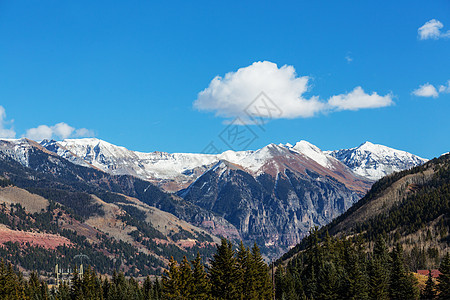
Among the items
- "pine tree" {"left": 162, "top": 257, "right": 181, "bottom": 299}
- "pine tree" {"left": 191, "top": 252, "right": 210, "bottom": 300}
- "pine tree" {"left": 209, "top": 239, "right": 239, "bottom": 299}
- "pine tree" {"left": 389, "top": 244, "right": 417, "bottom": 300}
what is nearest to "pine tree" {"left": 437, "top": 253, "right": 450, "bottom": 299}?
"pine tree" {"left": 389, "top": 244, "right": 417, "bottom": 300}

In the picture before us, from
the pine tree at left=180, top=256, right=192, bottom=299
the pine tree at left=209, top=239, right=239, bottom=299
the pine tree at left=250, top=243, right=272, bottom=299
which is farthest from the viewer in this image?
the pine tree at left=250, top=243, right=272, bottom=299

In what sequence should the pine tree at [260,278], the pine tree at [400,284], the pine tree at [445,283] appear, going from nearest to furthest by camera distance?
the pine tree at [260,278] < the pine tree at [445,283] < the pine tree at [400,284]

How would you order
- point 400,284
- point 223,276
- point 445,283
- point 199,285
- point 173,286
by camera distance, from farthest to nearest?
point 400,284
point 445,283
point 223,276
point 199,285
point 173,286

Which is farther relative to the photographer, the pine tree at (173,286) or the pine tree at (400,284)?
the pine tree at (400,284)

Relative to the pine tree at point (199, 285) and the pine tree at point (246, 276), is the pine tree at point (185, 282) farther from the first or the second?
the pine tree at point (246, 276)

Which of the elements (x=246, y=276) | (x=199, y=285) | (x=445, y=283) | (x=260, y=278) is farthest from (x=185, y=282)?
(x=445, y=283)

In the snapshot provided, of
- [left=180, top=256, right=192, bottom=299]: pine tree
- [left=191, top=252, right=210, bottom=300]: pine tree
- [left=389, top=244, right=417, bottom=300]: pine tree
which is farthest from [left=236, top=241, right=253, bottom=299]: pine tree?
[left=389, top=244, right=417, bottom=300]: pine tree

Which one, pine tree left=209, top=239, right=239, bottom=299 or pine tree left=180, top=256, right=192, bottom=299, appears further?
pine tree left=209, top=239, right=239, bottom=299

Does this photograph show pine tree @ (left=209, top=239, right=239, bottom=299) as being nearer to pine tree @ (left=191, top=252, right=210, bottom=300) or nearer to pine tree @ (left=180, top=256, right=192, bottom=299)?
pine tree @ (left=191, top=252, right=210, bottom=300)

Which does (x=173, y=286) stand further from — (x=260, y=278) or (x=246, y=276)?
(x=260, y=278)

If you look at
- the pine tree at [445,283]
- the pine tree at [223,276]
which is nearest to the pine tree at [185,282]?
the pine tree at [223,276]

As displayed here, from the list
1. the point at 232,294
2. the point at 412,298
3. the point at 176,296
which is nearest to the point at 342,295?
the point at 412,298

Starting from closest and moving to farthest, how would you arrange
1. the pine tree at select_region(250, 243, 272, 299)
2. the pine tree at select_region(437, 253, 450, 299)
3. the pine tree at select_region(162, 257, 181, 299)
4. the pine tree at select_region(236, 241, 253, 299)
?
the pine tree at select_region(162, 257, 181, 299) < the pine tree at select_region(236, 241, 253, 299) < the pine tree at select_region(250, 243, 272, 299) < the pine tree at select_region(437, 253, 450, 299)

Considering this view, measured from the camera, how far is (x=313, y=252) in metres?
165
